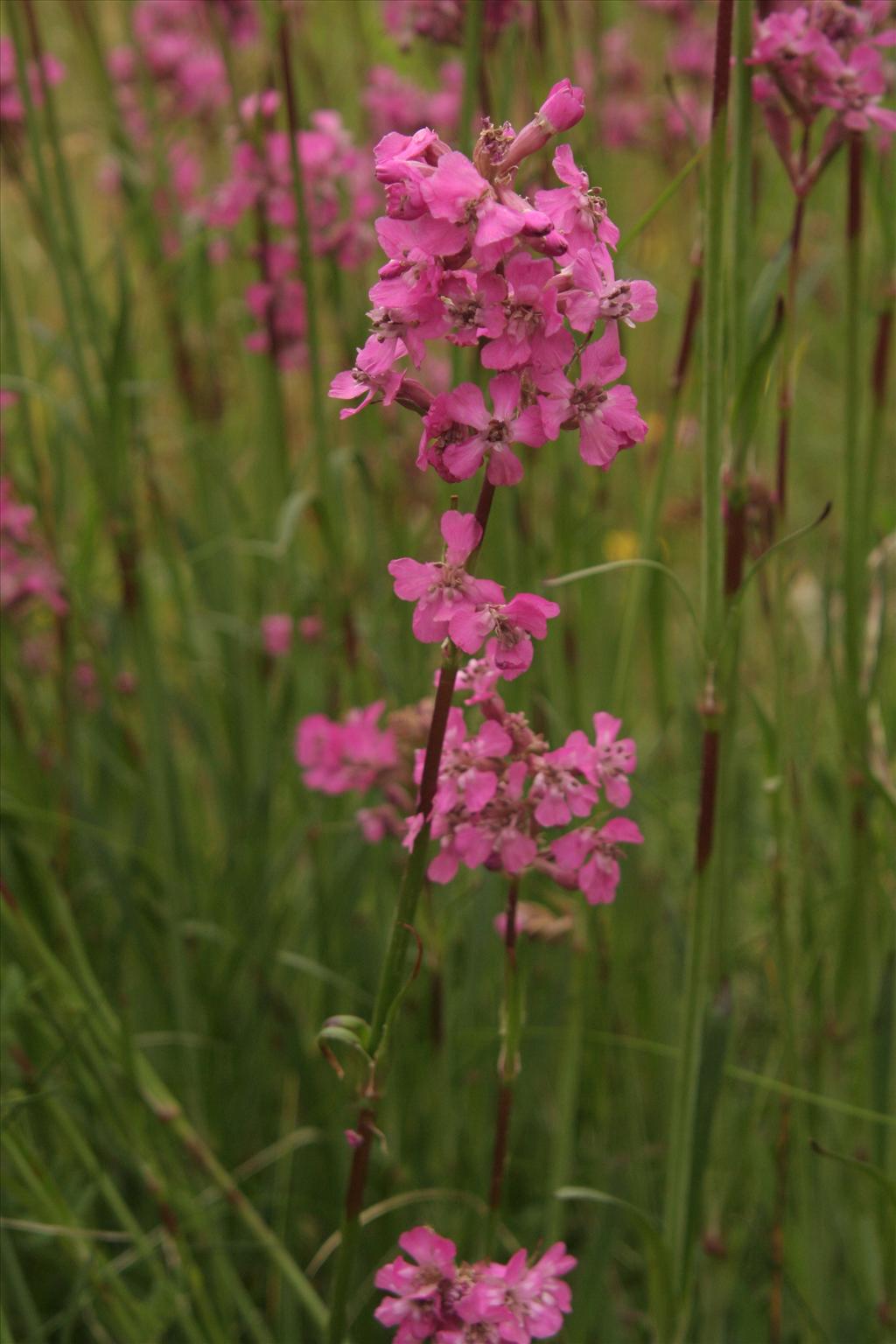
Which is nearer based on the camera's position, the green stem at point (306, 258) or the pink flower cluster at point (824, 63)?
the pink flower cluster at point (824, 63)

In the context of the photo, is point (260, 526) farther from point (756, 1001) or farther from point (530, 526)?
point (756, 1001)

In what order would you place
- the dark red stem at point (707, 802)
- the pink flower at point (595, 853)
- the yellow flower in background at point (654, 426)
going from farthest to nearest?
the yellow flower in background at point (654, 426)
the dark red stem at point (707, 802)
the pink flower at point (595, 853)

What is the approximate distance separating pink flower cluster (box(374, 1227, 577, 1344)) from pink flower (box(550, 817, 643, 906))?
0.25 meters

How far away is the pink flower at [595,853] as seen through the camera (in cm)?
90

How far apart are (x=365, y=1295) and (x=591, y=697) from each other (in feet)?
2.45

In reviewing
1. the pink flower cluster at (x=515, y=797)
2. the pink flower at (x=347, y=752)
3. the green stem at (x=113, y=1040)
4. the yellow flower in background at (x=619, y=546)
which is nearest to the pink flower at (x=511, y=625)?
the pink flower cluster at (x=515, y=797)

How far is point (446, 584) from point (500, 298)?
0.16 meters

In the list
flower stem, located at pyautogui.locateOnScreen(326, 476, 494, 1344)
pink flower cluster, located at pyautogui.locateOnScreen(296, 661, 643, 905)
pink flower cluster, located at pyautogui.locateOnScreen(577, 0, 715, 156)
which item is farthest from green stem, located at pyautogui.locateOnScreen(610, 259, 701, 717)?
pink flower cluster, located at pyautogui.locateOnScreen(577, 0, 715, 156)

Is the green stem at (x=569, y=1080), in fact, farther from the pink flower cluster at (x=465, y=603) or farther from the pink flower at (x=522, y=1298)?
the pink flower cluster at (x=465, y=603)

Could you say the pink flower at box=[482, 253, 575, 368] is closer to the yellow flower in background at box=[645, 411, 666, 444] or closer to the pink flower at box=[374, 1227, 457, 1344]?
the pink flower at box=[374, 1227, 457, 1344]

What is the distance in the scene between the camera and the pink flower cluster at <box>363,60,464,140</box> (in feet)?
6.80

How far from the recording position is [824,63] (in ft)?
3.45

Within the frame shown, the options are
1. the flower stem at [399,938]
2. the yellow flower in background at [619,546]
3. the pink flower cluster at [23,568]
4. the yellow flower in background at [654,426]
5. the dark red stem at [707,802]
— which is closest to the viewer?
the flower stem at [399,938]

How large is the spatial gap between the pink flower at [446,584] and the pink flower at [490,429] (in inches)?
1.2
